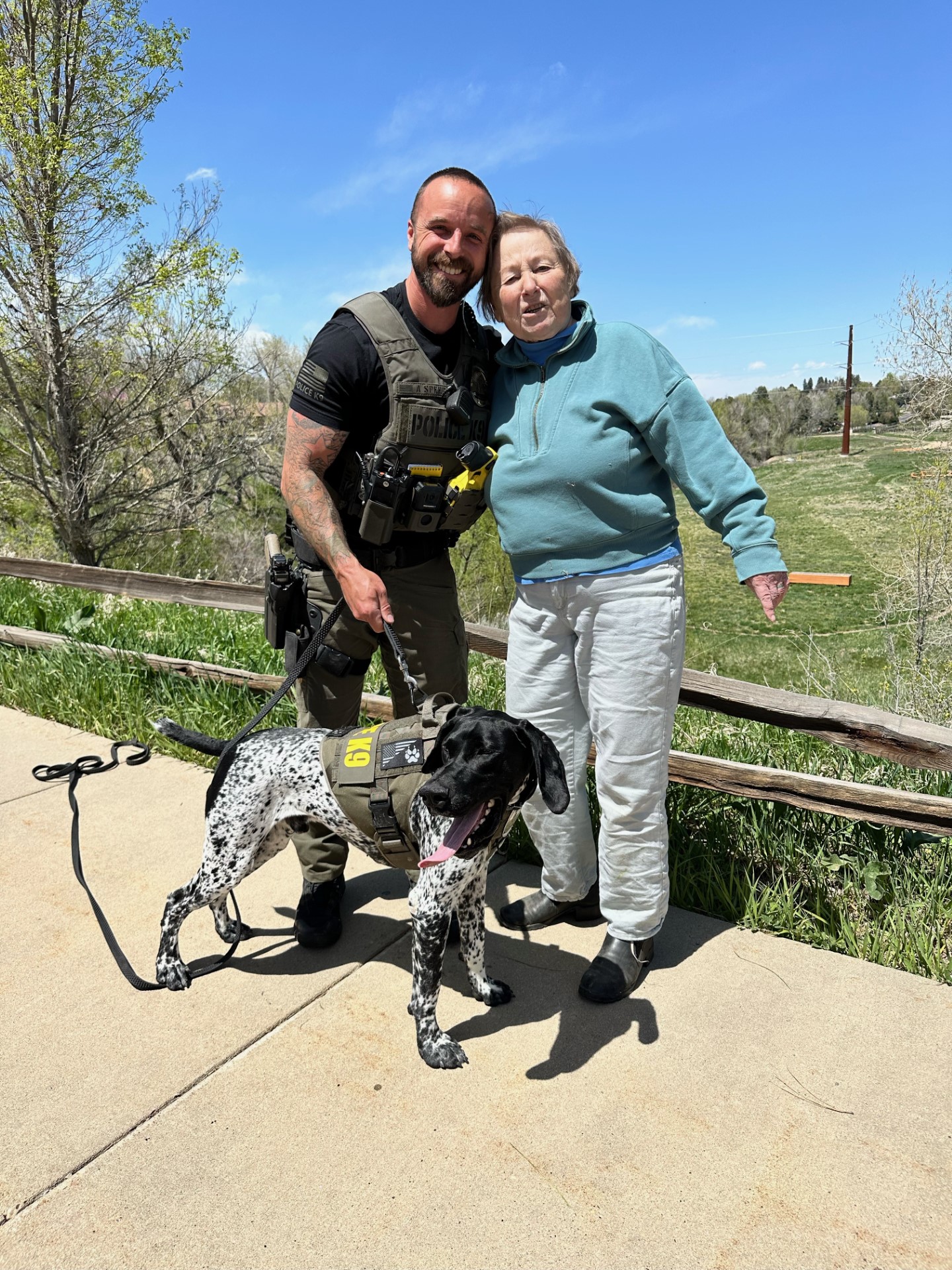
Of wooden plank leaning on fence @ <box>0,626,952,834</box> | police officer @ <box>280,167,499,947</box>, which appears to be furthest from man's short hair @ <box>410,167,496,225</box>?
wooden plank leaning on fence @ <box>0,626,952,834</box>

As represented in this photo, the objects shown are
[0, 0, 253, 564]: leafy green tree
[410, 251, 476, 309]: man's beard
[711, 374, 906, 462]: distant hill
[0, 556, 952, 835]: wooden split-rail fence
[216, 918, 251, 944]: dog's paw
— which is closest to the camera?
[410, 251, 476, 309]: man's beard

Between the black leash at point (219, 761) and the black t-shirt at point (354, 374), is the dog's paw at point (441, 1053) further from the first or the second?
the black t-shirt at point (354, 374)

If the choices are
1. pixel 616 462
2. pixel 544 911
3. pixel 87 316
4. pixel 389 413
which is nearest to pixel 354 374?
pixel 389 413

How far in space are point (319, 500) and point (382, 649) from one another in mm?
724

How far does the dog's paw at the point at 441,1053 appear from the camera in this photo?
242 centimetres

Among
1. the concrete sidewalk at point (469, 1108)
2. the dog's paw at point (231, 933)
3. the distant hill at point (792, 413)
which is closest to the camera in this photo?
the concrete sidewalk at point (469, 1108)

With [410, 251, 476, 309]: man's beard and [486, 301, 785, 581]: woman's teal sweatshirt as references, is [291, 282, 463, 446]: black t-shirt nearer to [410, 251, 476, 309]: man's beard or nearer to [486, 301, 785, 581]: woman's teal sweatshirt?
[410, 251, 476, 309]: man's beard

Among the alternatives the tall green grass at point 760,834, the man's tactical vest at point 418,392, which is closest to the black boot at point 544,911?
the tall green grass at point 760,834

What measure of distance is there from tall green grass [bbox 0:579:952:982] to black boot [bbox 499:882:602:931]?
378mm

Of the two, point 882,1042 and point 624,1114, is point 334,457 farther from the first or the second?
point 882,1042

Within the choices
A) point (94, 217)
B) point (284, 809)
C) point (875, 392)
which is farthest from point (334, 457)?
point (875, 392)

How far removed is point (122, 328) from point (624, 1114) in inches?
577

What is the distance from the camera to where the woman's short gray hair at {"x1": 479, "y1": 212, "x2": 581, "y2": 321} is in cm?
261

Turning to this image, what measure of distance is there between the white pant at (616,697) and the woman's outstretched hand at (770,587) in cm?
24
